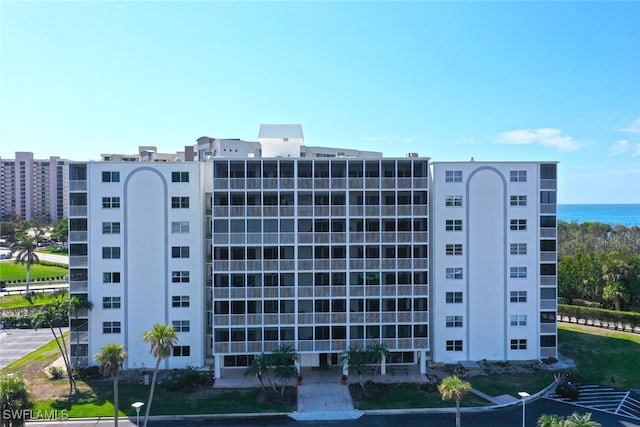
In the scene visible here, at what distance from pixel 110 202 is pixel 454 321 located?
3684cm

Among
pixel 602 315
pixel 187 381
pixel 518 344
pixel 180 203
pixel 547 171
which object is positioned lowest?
pixel 187 381

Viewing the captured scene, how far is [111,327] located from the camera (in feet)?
139

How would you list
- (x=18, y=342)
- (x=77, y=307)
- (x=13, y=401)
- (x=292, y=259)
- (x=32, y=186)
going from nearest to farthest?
(x=13, y=401) < (x=77, y=307) < (x=292, y=259) < (x=18, y=342) < (x=32, y=186)

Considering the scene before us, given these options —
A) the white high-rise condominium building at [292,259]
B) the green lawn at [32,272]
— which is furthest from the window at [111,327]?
the green lawn at [32,272]

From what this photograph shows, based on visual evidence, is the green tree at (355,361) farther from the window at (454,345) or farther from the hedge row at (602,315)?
the hedge row at (602,315)

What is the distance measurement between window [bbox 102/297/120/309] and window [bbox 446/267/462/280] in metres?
33.4

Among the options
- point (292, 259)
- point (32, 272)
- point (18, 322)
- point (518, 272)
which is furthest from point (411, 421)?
point (32, 272)

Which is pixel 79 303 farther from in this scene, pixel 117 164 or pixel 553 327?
pixel 553 327

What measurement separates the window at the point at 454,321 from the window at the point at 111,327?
108 ft

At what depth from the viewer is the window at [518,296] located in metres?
44.6

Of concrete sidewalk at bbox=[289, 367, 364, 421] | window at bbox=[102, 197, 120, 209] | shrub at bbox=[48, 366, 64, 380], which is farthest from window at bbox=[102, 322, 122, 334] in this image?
concrete sidewalk at bbox=[289, 367, 364, 421]

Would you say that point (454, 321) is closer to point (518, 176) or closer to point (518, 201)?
point (518, 201)

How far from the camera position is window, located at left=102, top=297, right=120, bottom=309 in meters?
42.5

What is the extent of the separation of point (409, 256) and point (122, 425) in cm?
2848
